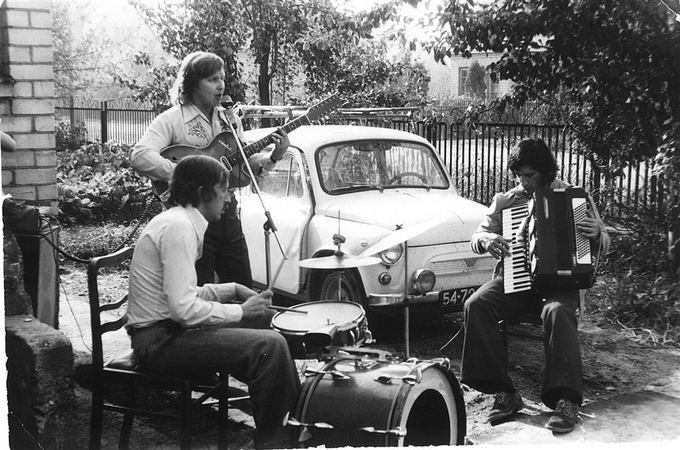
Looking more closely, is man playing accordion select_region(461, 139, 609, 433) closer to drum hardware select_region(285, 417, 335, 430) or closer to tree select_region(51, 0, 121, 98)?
drum hardware select_region(285, 417, 335, 430)

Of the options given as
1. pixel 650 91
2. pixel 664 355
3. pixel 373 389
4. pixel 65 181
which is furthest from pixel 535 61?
pixel 65 181

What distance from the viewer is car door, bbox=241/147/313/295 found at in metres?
6.01

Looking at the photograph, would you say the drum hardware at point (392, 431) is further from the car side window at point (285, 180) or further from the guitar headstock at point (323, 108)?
the car side window at point (285, 180)

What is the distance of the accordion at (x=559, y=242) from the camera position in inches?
168

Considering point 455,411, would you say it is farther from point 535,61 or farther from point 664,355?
point 535,61

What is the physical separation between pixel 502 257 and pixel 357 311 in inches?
52.9

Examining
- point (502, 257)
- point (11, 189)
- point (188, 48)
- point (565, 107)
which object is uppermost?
point (188, 48)

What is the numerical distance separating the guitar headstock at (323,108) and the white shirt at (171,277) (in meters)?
2.06

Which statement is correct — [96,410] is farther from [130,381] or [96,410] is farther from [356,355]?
[356,355]

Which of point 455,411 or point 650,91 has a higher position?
point 650,91

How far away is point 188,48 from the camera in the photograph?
33.8 feet

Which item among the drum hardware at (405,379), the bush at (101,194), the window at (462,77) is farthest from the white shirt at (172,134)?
the window at (462,77)

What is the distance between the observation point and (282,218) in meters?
6.22

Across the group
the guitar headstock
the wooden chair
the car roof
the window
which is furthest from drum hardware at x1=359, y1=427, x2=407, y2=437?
the window
